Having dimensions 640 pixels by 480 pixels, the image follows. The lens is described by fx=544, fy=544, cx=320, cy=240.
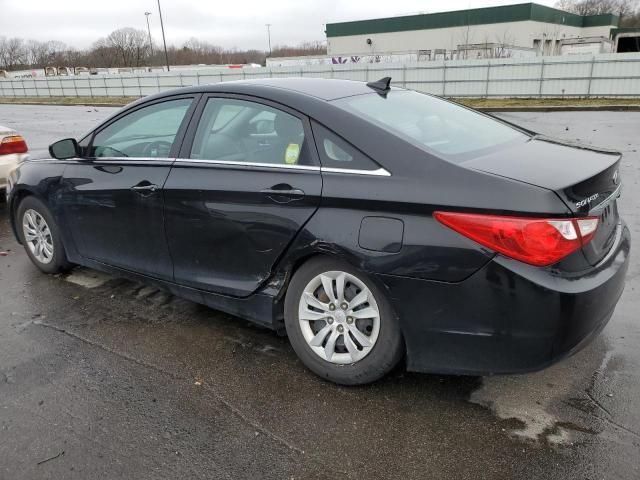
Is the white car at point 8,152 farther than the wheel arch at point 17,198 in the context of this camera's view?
Yes

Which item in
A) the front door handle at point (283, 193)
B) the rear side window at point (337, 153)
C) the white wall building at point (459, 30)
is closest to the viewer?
the rear side window at point (337, 153)

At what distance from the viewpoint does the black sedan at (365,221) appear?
234 centimetres

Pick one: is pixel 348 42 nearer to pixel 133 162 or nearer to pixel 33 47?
pixel 133 162

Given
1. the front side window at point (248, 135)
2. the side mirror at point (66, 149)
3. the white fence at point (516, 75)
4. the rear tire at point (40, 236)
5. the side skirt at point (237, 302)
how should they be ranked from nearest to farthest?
the front side window at point (248, 135)
the side skirt at point (237, 302)
the side mirror at point (66, 149)
the rear tire at point (40, 236)
the white fence at point (516, 75)

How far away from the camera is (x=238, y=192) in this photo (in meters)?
3.05

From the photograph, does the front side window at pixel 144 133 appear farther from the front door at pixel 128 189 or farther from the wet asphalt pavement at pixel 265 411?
the wet asphalt pavement at pixel 265 411

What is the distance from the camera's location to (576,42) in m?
52.3

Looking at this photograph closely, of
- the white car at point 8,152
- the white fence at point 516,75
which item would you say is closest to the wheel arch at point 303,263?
the white car at point 8,152

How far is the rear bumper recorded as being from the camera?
7.54 ft

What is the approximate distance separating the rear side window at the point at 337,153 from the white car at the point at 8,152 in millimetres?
5368

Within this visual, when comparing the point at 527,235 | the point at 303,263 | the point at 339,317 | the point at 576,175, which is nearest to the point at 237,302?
the point at 303,263

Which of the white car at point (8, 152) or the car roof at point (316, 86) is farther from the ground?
the car roof at point (316, 86)

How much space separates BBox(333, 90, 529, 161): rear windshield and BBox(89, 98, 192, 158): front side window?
1.18 m

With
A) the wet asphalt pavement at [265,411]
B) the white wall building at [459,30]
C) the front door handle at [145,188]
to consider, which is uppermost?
the white wall building at [459,30]
